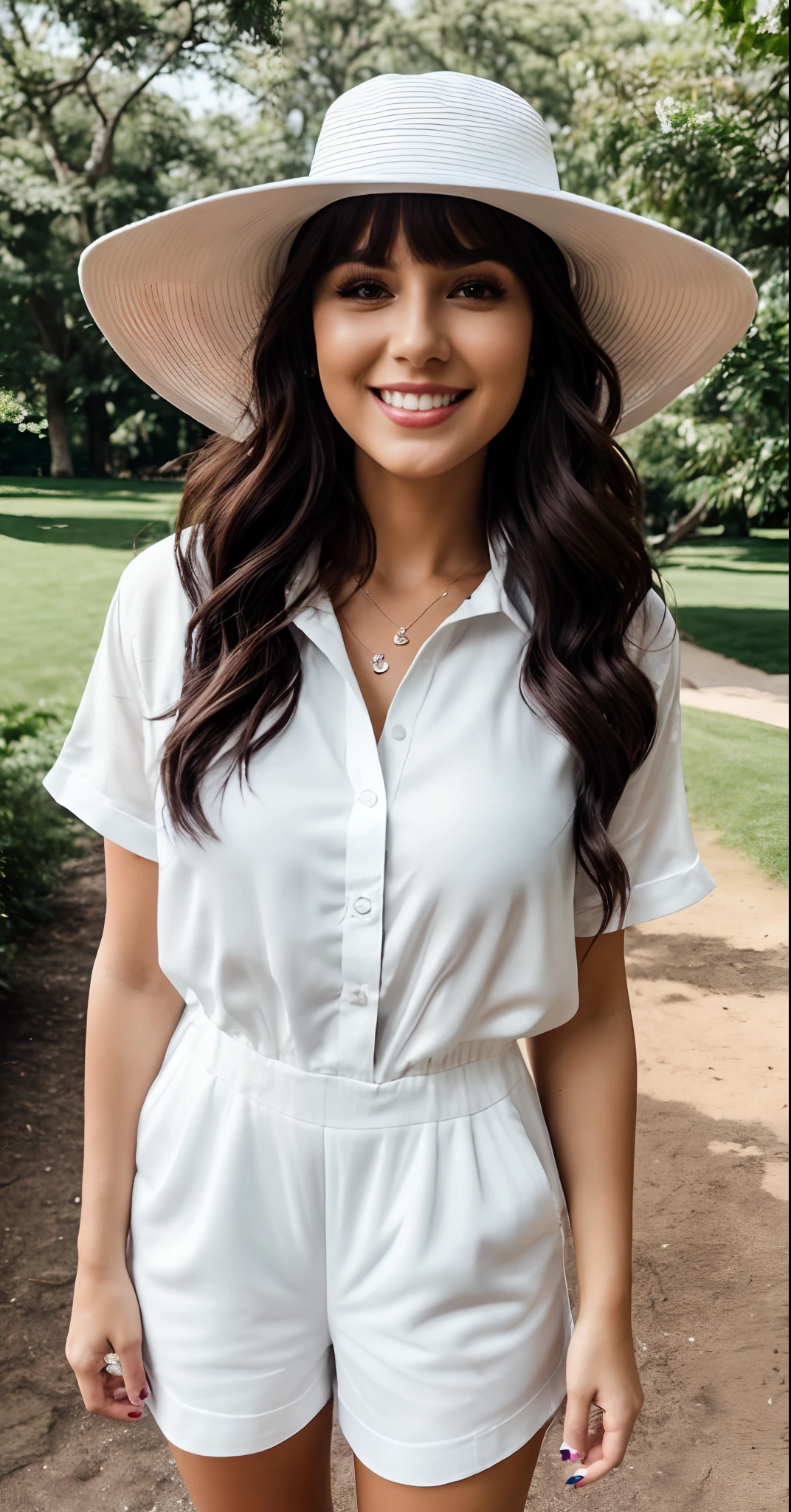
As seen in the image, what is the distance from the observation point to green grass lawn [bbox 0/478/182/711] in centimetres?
163

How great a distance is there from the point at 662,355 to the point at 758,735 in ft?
7.82

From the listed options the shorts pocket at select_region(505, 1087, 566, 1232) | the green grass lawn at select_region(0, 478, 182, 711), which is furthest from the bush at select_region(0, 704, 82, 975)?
the shorts pocket at select_region(505, 1087, 566, 1232)

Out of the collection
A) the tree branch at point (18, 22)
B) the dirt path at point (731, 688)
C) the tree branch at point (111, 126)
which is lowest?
the dirt path at point (731, 688)

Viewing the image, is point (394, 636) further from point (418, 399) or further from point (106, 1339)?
point (106, 1339)

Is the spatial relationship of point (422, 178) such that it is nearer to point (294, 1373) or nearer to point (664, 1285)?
point (294, 1373)

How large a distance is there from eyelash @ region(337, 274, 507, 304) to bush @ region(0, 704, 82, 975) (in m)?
1.00

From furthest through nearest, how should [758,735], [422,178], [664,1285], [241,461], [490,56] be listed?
[490,56]
[758,735]
[664,1285]
[241,461]
[422,178]

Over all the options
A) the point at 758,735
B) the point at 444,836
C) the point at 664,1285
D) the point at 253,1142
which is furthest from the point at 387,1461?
the point at 758,735

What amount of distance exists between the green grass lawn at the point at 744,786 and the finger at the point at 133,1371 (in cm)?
211

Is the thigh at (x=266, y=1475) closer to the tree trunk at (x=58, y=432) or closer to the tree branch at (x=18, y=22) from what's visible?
the tree trunk at (x=58, y=432)

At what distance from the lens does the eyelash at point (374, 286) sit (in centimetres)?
96

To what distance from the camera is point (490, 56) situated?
20.1ft

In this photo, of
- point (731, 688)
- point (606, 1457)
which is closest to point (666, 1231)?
point (606, 1457)

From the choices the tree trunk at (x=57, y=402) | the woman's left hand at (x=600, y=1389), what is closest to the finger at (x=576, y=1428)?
the woman's left hand at (x=600, y=1389)
